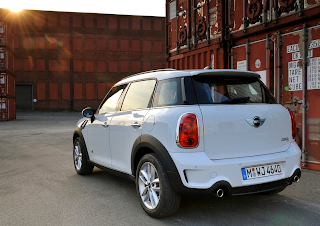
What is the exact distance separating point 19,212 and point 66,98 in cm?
4086

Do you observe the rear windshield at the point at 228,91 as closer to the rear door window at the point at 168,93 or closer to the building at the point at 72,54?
the rear door window at the point at 168,93

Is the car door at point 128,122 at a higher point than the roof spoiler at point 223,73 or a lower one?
lower

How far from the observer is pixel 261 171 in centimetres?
347

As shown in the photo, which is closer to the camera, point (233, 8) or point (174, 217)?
point (174, 217)

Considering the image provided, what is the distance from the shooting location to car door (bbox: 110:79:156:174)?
161 inches

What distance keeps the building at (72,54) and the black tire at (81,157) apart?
38.0m

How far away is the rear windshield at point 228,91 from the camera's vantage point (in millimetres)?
3525

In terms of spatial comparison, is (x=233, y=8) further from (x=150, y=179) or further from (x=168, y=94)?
(x=150, y=179)

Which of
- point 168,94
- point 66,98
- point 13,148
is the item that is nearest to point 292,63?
point 168,94

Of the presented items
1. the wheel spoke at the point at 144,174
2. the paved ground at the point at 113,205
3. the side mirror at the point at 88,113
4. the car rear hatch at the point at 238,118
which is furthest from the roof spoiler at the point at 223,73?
the side mirror at the point at 88,113

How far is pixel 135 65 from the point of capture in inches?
1810

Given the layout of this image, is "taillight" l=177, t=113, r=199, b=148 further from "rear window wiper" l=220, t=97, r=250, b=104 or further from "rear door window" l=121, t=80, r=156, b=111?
"rear door window" l=121, t=80, r=156, b=111

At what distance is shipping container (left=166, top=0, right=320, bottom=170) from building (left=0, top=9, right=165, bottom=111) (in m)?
36.5

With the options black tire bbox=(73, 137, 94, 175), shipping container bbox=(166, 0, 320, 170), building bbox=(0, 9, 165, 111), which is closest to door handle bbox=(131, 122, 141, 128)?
black tire bbox=(73, 137, 94, 175)
